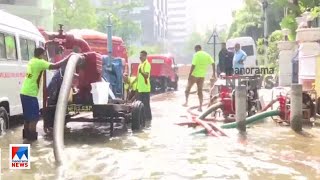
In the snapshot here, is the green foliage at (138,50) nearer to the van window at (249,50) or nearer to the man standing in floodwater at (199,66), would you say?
the van window at (249,50)

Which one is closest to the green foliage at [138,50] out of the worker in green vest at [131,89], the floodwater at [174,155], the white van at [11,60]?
the worker in green vest at [131,89]

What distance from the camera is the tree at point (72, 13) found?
1875 inches

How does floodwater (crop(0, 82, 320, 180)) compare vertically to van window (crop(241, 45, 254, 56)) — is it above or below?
below

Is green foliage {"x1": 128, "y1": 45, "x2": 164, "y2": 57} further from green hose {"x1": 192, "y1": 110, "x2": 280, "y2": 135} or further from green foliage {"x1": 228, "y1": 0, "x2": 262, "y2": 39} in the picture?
green hose {"x1": 192, "y1": 110, "x2": 280, "y2": 135}

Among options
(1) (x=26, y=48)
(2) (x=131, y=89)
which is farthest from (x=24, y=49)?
(2) (x=131, y=89)

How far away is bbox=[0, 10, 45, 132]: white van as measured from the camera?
1020 cm

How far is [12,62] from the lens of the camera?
35.4 ft

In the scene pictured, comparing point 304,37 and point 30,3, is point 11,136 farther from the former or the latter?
point 30,3

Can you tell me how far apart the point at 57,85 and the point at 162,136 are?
8.04ft

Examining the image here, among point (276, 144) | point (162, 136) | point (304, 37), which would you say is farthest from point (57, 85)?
point (304, 37)

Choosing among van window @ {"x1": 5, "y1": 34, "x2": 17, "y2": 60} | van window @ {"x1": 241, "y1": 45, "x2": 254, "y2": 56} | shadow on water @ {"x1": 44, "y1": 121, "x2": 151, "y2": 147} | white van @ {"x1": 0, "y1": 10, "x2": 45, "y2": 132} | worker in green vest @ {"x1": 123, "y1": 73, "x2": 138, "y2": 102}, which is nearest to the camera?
shadow on water @ {"x1": 44, "y1": 121, "x2": 151, "y2": 147}

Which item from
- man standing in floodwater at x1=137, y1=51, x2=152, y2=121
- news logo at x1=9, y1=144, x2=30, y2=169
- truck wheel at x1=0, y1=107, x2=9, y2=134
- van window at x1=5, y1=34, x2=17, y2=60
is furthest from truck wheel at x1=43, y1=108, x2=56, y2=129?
news logo at x1=9, y1=144, x2=30, y2=169

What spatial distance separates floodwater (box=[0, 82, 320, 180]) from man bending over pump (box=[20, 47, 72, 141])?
380mm

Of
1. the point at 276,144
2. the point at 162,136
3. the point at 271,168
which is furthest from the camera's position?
the point at 162,136
